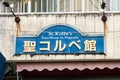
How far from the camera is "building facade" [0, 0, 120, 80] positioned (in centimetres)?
1337

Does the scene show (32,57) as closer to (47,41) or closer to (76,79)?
(47,41)

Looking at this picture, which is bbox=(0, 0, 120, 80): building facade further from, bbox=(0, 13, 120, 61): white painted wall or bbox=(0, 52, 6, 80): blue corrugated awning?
bbox=(0, 52, 6, 80): blue corrugated awning

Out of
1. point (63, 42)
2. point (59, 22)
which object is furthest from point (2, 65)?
point (59, 22)

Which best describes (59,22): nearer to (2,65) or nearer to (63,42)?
(63,42)

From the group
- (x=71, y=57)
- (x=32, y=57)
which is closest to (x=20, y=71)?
(x=32, y=57)

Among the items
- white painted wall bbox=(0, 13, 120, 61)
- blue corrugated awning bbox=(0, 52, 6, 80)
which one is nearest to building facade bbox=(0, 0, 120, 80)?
white painted wall bbox=(0, 13, 120, 61)

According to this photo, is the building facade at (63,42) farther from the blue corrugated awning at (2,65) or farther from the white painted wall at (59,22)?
the blue corrugated awning at (2,65)

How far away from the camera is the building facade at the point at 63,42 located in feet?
43.9

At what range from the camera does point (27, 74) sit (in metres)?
14.0

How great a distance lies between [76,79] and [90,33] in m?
1.47

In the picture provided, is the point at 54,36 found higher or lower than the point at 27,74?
higher

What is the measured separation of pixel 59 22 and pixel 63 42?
653 millimetres

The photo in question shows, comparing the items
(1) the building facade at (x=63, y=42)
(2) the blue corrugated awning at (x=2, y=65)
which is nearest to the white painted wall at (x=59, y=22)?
(1) the building facade at (x=63, y=42)

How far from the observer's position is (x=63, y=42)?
13664 mm
